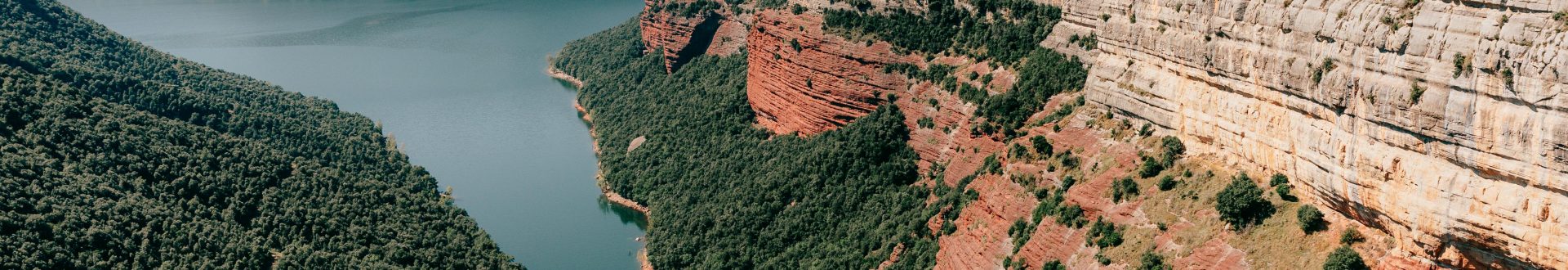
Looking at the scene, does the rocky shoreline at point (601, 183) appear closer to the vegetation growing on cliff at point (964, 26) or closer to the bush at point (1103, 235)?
the vegetation growing on cliff at point (964, 26)

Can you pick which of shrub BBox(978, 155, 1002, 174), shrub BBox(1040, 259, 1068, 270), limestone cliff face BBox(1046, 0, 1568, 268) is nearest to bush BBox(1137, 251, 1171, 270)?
shrub BBox(1040, 259, 1068, 270)

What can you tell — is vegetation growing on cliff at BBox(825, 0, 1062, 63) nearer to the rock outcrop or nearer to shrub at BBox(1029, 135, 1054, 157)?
shrub at BBox(1029, 135, 1054, 157)

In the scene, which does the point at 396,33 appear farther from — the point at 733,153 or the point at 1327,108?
the point at 1327,108

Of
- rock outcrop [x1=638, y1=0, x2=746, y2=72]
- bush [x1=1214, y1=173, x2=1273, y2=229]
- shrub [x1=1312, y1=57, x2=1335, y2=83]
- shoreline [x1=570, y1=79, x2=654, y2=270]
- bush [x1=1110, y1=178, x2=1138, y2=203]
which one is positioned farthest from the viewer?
rock outcrop [x1=638, y1=0, x2=746, y2=72]

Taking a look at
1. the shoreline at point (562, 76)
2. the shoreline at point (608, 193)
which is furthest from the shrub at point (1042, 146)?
the shoreline at point (562, 76)

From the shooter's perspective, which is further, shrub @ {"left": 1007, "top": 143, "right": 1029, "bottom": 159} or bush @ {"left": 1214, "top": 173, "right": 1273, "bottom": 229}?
shrub @ {"left": 1007, "top": 143, "right": 1029, "bottom": 159}

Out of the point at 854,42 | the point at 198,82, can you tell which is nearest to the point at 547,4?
the point at 198,82
